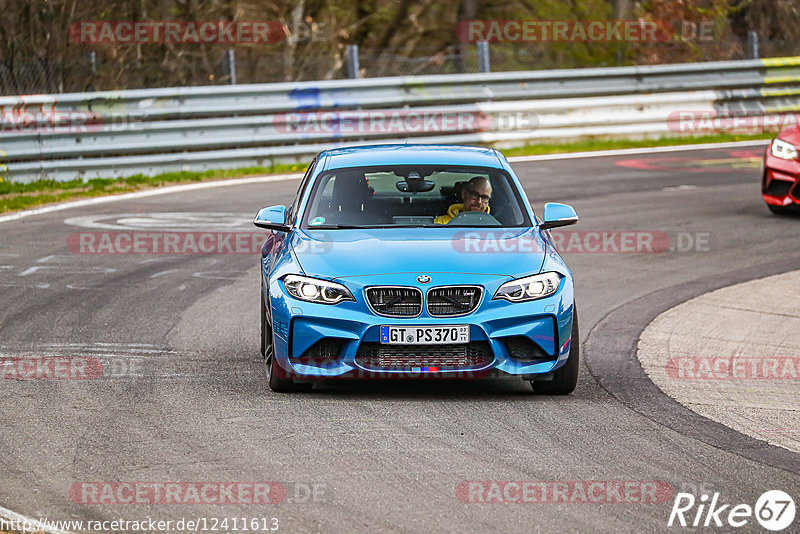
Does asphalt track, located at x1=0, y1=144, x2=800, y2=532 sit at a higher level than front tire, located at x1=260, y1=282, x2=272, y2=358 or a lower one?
lower

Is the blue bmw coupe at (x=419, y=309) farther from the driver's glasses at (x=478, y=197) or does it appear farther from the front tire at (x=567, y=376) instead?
the driver's glasses at (x=478, y=197)

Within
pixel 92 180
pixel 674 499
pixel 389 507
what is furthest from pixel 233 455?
pixel 92 180

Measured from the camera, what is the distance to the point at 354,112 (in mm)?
20766

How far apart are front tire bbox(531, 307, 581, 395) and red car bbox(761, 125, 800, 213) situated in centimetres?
826

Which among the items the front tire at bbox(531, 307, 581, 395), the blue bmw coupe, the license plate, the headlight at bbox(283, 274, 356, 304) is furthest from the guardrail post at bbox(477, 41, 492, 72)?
the license plate

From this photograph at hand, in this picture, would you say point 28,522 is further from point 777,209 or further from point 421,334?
point 777,209

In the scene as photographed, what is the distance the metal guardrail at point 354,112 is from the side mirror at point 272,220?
10463mm

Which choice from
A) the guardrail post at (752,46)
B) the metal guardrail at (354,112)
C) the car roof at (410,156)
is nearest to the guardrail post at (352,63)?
the metal guardrail at (354,112)

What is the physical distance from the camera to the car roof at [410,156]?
8.98 meters

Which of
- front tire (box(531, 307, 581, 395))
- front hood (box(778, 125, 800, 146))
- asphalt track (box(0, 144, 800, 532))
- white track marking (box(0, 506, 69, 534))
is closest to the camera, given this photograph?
white track marking (box(0, 506, 69, 534))

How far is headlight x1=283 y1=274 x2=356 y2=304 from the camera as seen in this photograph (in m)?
7.48

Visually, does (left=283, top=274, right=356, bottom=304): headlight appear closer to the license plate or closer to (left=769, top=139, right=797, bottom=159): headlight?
the license plate

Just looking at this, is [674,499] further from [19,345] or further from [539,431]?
[19,345]

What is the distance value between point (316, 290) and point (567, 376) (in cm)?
158
